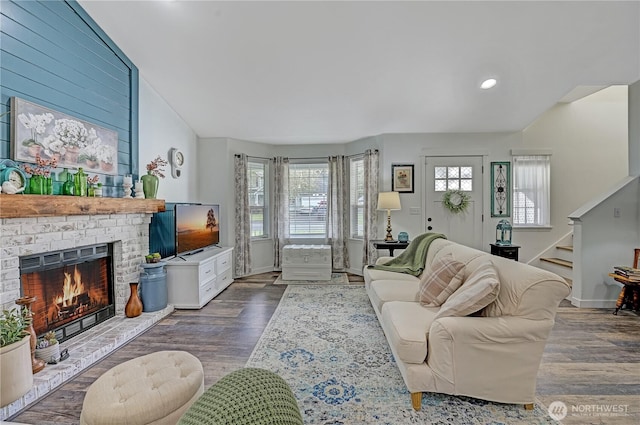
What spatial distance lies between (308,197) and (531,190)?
3.78 meters

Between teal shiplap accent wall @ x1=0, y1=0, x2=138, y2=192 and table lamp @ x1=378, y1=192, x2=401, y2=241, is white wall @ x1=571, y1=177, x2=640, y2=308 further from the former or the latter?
teal shiplap accent wall @ x1=0, y1=0, x2=138, y2=192

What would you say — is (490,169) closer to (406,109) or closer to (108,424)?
(406,109)

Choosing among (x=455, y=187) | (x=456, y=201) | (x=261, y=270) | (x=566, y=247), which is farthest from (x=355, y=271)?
(x=566, y=247)

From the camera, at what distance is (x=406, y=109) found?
4.28m

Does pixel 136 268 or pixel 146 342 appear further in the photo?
pixel 136 268

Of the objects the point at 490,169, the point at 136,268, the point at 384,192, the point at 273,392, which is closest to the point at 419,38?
the point at 384,192

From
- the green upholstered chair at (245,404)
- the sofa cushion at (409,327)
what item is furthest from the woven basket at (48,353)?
the sofa cushion at (409,327)

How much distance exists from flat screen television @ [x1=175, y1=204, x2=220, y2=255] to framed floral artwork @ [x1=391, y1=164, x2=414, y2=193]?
291 cm

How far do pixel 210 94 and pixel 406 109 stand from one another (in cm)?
266

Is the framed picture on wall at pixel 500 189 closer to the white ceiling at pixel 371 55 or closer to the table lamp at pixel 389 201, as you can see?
the white ceiling at pixel 371 55

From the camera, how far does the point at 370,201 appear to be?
16.8 feet

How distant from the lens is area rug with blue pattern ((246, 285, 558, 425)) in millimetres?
1811

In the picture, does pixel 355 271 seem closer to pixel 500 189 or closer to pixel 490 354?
pixel 500 189

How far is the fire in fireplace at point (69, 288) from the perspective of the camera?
239 cm
